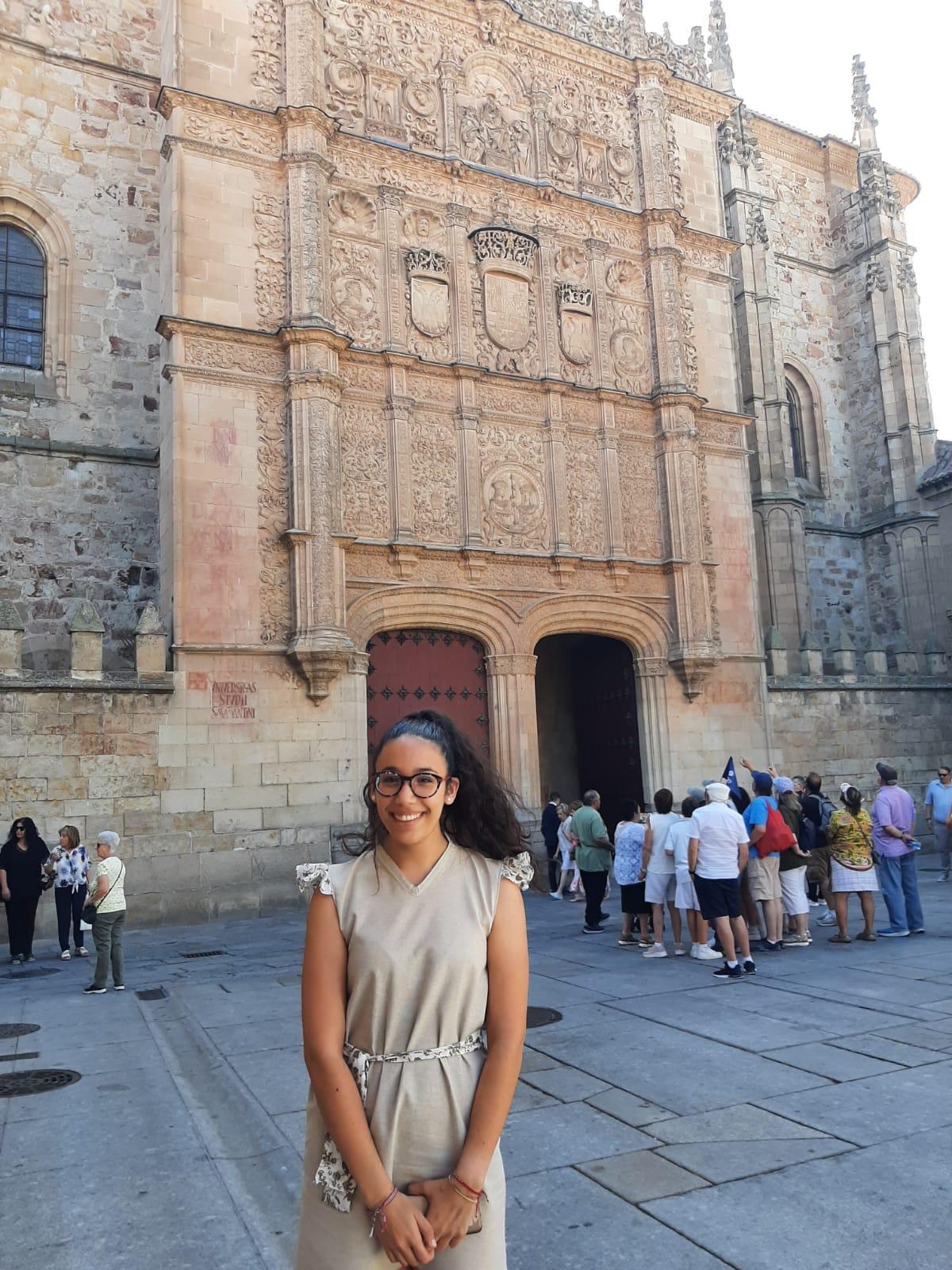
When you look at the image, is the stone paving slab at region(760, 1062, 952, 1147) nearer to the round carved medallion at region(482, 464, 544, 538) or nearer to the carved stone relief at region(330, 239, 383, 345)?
the round carved medallion at region(482, 464, 544, 538)

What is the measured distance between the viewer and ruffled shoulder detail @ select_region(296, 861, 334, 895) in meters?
2.29

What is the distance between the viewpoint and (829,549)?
26078mm

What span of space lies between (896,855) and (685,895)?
2.34 metres

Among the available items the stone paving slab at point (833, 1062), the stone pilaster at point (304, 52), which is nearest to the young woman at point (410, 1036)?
the stone paving slab at point (833, 1062)

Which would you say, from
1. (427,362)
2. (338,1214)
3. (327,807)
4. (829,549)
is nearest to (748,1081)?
(338,1214)

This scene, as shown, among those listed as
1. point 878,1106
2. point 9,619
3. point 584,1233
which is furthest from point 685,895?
point 9,619

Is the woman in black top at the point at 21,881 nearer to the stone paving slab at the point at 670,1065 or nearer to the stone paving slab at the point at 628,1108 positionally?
the stone paving slab at the point at 670,1065

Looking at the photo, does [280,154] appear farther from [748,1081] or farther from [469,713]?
[748,1081]

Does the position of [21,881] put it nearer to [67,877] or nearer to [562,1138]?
[67,877]

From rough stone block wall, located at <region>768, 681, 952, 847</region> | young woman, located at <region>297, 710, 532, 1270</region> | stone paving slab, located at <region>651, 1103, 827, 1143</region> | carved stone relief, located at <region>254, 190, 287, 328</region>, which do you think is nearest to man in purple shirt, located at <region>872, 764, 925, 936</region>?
stone paving slab, located at <region>651, 1103, 827, 1143</region>

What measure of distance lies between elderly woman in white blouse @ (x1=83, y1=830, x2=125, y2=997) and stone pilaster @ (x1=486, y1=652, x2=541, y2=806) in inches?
A: 321

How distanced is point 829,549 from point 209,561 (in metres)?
17.9

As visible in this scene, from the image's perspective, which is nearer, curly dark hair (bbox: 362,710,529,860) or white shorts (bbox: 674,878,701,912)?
curly dark hair (bbox: 362,710,529,860)

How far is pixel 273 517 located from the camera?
1488 cm
